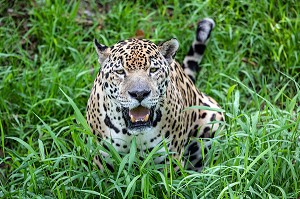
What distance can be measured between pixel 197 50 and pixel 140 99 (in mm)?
1954

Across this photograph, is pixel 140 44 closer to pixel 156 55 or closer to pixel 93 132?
pixel 156 55

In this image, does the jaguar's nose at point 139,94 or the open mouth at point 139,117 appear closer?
the jaguar's nose at point 139,94

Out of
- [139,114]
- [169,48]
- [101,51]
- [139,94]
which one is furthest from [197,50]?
[139,94]

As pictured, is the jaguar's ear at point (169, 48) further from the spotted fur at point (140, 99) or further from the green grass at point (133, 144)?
the green grass at point (133, 144)

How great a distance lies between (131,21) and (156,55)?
250 centimetres

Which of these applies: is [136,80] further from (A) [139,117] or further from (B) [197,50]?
(B) [197,50]

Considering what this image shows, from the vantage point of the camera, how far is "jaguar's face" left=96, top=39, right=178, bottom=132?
5387mm

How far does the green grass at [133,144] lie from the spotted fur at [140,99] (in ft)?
0.69

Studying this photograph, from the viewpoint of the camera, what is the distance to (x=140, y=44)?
18.5ft

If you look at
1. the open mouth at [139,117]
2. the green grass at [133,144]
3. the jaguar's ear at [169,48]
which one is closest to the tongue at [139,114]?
the open mouth at [139,117]

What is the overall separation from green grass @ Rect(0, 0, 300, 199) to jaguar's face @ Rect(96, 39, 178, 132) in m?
0.30

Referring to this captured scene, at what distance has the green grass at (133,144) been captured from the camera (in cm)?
540

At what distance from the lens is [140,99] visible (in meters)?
5.37

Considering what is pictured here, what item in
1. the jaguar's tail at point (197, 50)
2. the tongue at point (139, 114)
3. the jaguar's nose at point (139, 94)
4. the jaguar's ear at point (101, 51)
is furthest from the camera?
the jaguar's tail at point (197, 50)
